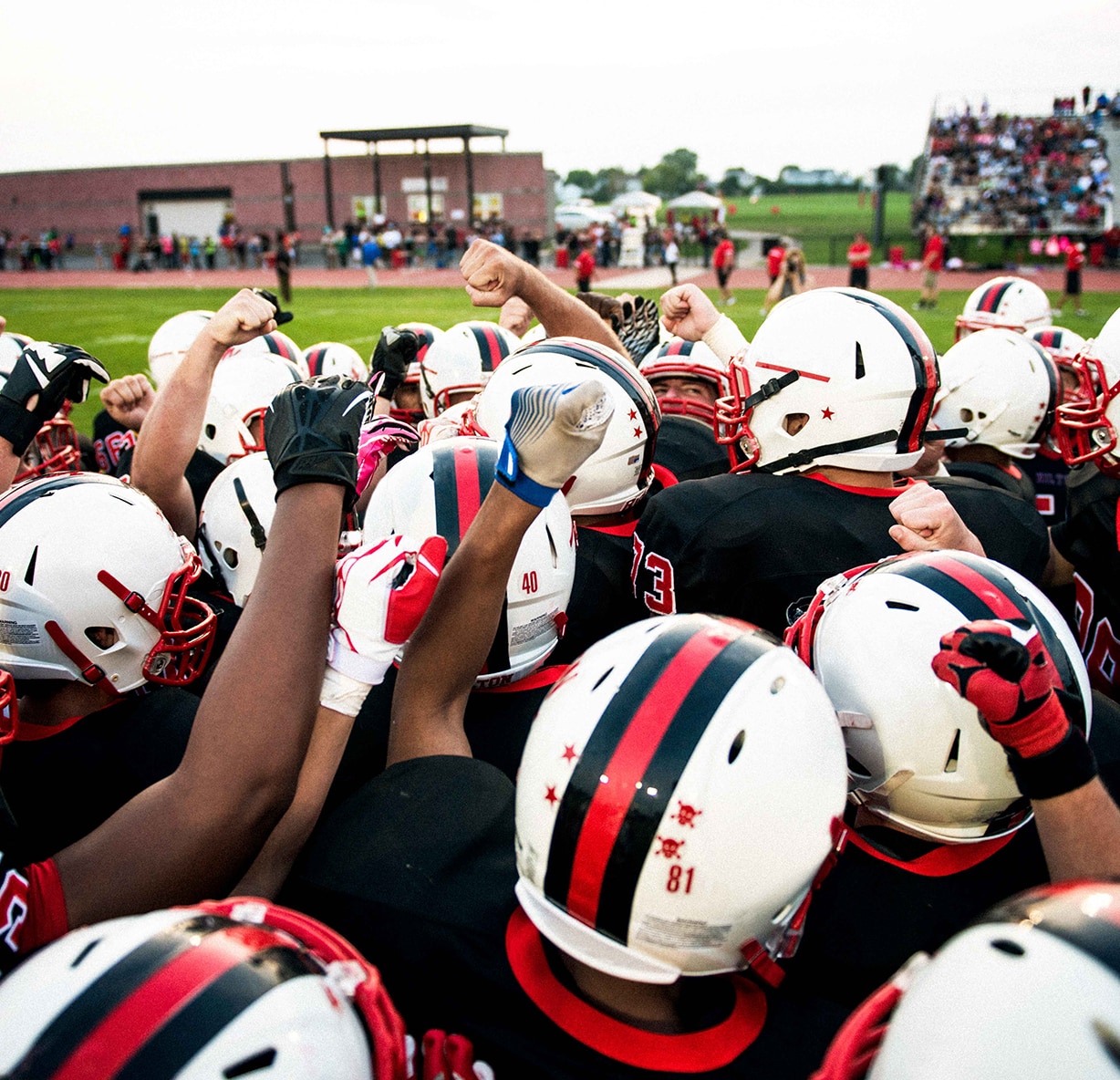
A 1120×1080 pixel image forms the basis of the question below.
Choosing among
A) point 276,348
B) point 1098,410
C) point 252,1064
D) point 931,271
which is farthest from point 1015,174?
point 252,1064

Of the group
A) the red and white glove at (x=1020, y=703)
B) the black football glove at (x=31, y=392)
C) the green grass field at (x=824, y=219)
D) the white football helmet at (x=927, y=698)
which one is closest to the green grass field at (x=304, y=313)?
the black football glove at (x=31, y=392)

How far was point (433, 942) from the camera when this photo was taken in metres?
1.90

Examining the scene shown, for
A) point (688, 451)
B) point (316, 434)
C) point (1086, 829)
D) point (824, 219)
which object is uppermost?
point (824, 219)

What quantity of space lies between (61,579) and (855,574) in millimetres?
2109

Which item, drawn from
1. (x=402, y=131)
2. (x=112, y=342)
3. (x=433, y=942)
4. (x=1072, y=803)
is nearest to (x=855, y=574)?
Result: (x=1072, y=803)

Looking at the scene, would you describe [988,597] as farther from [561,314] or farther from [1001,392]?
[1001,392]

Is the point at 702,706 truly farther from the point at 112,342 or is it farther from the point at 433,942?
the point at 112,342

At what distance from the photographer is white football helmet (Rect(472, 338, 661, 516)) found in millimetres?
3420

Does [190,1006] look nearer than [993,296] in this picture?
Yes

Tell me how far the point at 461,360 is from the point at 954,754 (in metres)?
4.13

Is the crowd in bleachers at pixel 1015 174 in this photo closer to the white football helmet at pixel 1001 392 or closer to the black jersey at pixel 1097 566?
the white football helmet at pixel 1001 392

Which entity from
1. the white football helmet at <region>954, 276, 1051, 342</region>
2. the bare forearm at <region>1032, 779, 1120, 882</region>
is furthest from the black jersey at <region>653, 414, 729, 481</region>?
the white football helmet at <region>954, 276, 1051, 342</region>

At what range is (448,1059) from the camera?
1.68 m

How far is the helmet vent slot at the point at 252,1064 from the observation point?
1.30m
